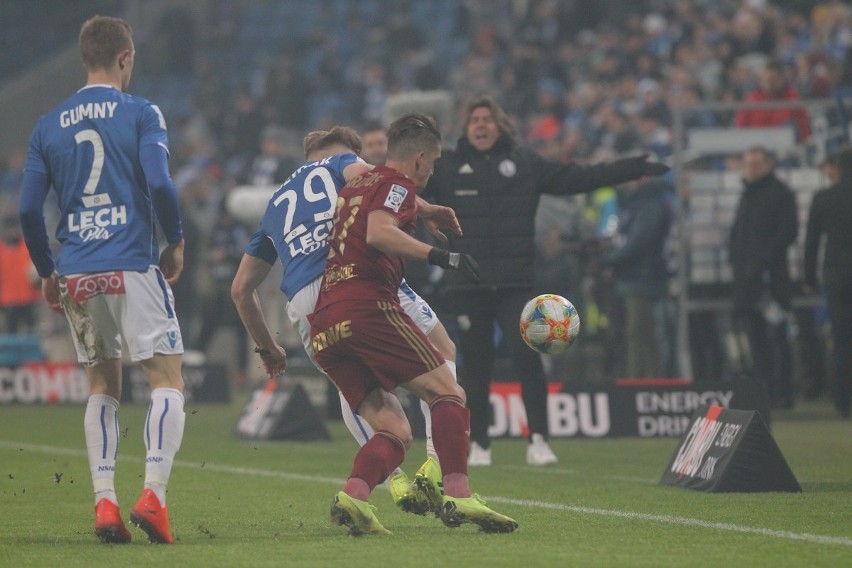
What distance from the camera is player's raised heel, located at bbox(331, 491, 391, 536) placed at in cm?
650

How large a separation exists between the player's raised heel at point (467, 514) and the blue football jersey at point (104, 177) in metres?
1.63

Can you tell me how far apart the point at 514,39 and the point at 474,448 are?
15.5 meters

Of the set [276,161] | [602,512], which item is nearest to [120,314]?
[602,512]

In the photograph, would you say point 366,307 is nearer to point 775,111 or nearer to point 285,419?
point 285,419

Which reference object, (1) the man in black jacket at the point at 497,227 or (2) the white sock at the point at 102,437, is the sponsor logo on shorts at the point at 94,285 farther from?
(1) the man in black jacket at the point at 497,227

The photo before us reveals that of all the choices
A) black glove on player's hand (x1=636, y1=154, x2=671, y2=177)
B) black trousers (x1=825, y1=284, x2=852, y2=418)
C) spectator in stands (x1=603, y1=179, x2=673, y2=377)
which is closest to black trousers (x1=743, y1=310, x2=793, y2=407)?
black trousers (x1=825, y1=284, x2=852, y2=418)

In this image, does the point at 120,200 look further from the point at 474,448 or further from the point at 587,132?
the point at 587,132

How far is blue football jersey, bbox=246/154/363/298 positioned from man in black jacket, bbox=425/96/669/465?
3001 mm

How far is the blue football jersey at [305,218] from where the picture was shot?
7.25 meters

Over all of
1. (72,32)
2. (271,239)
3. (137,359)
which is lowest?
(137,359)

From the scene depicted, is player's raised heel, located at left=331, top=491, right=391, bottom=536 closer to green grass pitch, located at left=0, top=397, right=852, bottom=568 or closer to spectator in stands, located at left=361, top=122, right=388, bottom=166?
green grass pitch, located at left=0, top=397, right=852, bottom=568

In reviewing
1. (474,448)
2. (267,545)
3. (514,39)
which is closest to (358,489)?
(267,545)

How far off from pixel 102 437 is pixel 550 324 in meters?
2.31

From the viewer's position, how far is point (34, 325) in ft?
72.5
